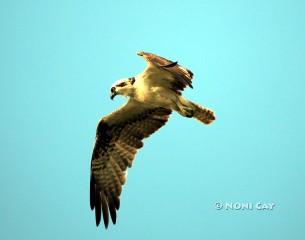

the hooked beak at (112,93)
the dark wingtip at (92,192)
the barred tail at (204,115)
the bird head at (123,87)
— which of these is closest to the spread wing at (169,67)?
the bird head at (123,87)

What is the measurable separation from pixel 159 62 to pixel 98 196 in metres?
3.23

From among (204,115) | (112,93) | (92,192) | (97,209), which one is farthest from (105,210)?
(204,115)

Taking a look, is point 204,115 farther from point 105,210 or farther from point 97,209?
point 97,209

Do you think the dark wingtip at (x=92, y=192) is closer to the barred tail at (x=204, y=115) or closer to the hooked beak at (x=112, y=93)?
the hooked beak at (x=112, y=93)

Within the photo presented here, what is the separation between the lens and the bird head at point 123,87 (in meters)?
10.8

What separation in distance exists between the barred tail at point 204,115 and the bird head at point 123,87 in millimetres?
1238

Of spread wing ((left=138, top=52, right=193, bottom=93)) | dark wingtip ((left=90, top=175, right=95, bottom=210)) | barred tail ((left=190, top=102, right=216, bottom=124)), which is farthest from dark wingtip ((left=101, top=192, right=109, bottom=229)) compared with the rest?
spread wing ((left=138, top=52, right=193, bottom=93))

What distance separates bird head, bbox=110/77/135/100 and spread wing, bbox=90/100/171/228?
859mm

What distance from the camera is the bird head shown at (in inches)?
423

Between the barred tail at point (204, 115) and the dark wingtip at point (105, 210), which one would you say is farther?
the dark wingtip at point (105, 210)

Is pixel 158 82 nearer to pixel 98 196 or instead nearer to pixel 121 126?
pixel 121 126

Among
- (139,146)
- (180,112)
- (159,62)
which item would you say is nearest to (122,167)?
(139,146)

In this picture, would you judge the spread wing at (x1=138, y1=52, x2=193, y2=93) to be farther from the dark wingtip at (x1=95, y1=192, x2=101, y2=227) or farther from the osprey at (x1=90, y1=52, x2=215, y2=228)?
the dark wingtip at (x1=95, y1=192, x2=101, y2=227)

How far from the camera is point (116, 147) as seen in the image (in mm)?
11984
